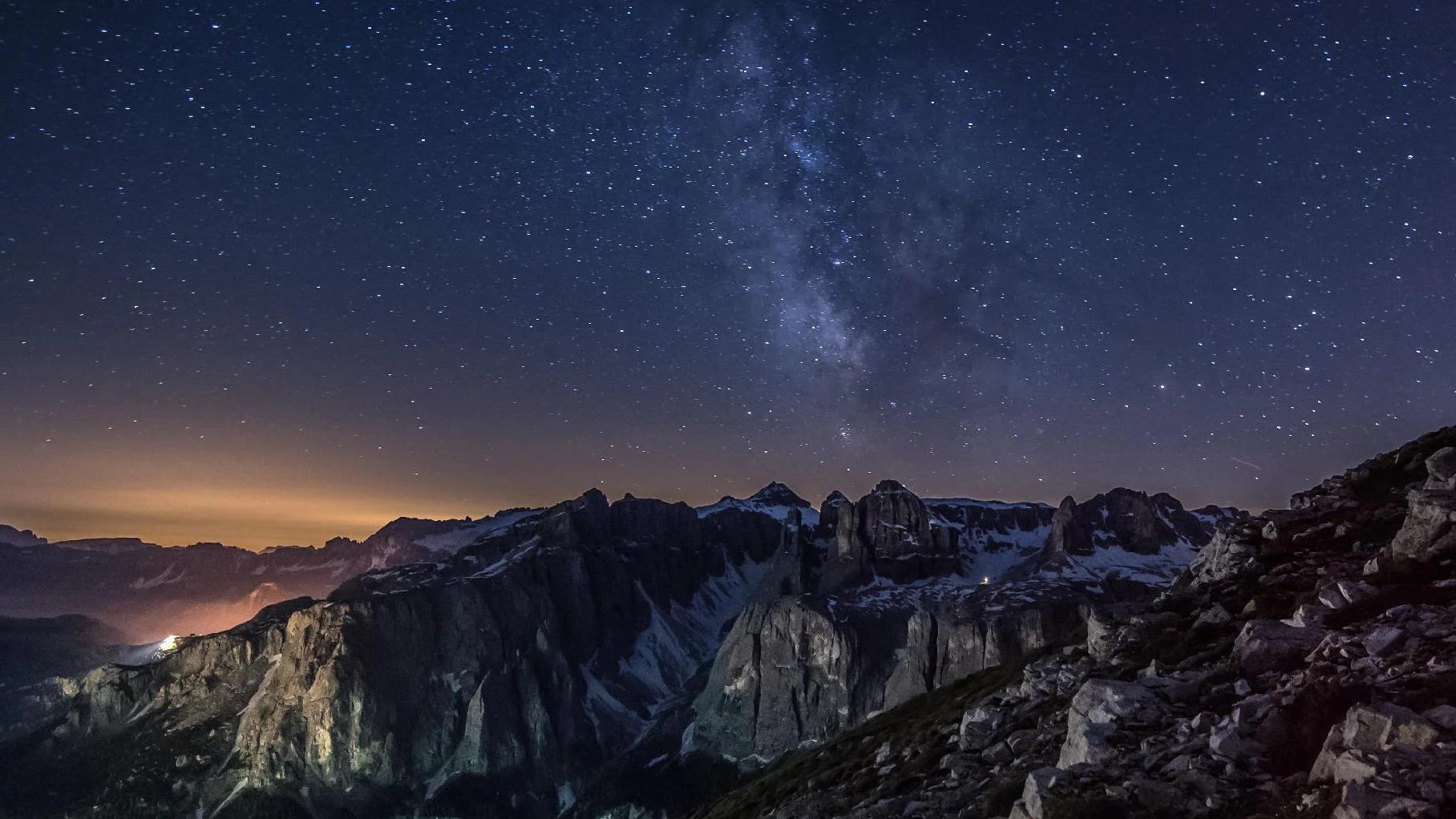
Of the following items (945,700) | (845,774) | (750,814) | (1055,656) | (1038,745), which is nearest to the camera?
(1038,745)

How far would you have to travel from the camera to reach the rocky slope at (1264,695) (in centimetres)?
1380

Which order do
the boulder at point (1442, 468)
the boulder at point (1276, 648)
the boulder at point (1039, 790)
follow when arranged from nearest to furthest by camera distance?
the boulder at point (1039, 790) → the boulder at point (1276, 648) → the boulder at point (1442, 468)

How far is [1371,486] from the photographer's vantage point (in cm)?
3247

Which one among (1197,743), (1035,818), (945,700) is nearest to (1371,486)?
(1197,743)

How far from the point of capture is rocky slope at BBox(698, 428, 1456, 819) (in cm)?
1380

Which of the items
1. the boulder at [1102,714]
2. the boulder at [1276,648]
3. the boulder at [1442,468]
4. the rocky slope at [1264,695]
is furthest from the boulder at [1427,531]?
the boulder at [1102,714]

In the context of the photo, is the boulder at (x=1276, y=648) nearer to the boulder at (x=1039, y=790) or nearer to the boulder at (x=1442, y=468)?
the boulder at (x=1039, y=790)

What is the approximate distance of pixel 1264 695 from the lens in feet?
56.3

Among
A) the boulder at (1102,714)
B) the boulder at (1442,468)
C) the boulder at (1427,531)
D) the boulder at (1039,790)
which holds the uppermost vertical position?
the boulder at (1442,468)

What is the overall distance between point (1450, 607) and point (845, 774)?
31.0 metres

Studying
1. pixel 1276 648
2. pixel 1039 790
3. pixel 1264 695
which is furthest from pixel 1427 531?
pixel 1039 790

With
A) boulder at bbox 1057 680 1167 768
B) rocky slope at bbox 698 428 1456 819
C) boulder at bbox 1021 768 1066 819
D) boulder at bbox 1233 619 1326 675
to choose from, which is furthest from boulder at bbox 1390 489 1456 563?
boulder at bbox 1021 768 1066 819

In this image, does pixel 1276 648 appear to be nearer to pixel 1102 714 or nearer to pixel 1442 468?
pixel 1102 714

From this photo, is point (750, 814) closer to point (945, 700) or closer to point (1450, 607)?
point (945, 700)
